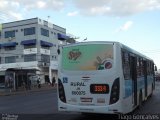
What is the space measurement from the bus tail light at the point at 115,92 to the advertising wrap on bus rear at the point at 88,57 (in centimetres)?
58

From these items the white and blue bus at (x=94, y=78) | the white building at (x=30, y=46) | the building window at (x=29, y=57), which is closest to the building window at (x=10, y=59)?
the white building at (x=30, y=46)

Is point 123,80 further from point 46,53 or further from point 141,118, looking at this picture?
point 46,53

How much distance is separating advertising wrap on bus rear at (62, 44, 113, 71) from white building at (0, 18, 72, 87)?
204 feet

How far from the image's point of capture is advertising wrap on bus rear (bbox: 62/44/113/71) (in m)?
13.1

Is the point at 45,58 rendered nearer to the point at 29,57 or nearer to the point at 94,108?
the point at 29,57

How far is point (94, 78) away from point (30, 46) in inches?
2616

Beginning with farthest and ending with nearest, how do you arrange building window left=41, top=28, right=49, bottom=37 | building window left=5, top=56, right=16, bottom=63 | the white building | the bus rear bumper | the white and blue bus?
building window left=5, top=56, right=16, bottom=63
building window left=41, top=28, right=49, bottom=37
the white building
the white and blue bus
the bus rear bumper

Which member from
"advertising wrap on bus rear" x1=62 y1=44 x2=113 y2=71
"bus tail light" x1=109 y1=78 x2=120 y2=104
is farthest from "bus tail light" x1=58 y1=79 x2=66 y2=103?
"bus tail light" x1=109 y1=78 x2=120 y2=104

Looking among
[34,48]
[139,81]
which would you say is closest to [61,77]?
[139,81]

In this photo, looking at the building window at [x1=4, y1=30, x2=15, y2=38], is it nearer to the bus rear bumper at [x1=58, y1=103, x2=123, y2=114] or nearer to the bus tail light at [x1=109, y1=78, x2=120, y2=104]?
the bus rear bumper at [x1=58, y1=103, x2=123, y2=114]

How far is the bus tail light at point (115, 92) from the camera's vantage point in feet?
41.7

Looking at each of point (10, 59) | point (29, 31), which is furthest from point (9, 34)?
point (29, 31)

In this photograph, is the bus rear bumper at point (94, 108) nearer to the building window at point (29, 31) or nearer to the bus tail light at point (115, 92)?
the bus tail light at point (115, 92)

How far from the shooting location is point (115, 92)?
12.8m
